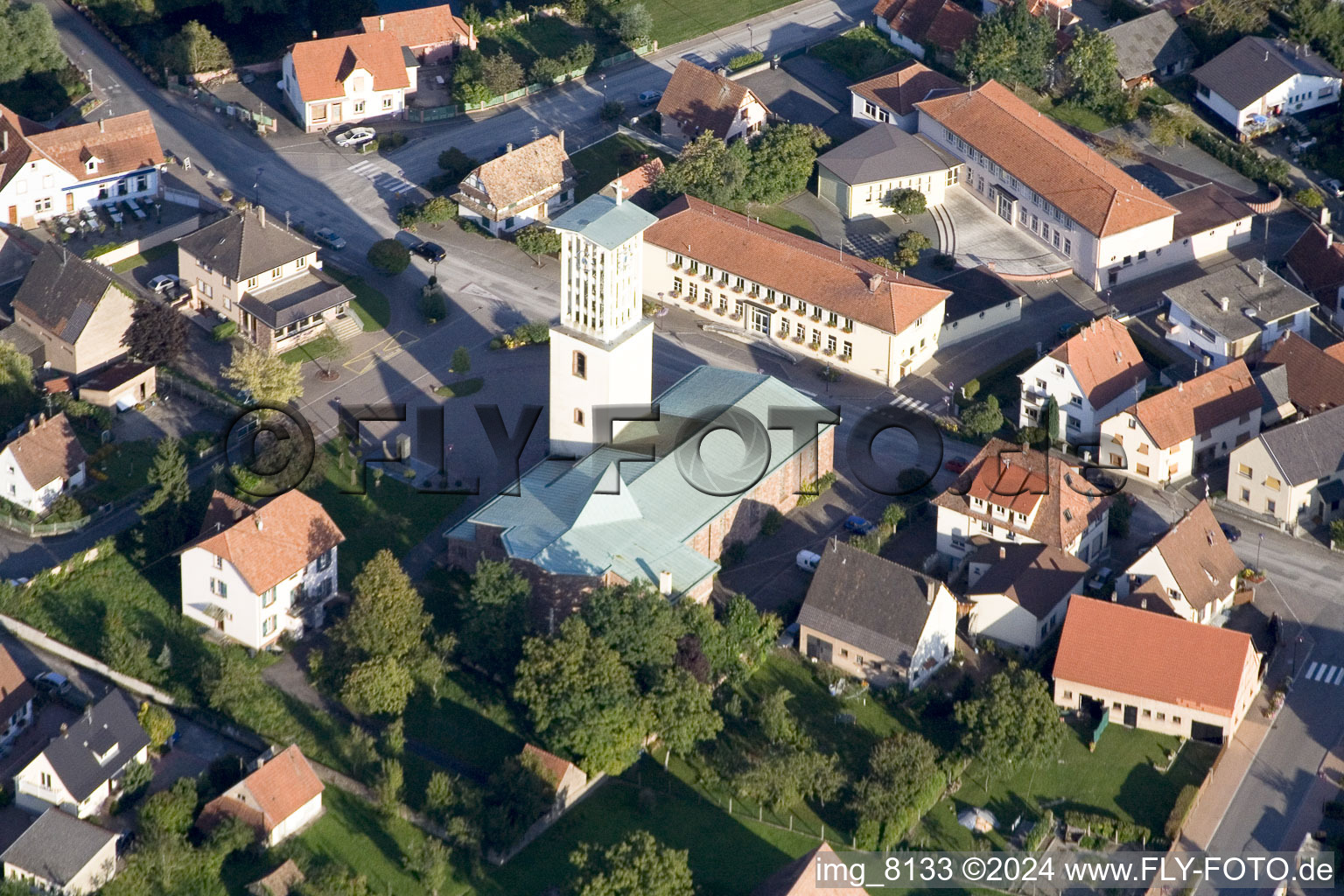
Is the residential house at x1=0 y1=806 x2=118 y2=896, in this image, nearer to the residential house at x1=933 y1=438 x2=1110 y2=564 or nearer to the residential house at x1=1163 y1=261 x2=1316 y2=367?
the residential house at x1=933 y1=438 x2=1110 y2=564

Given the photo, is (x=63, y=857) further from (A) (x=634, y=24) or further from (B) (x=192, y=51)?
(A) (x=634, y=24)

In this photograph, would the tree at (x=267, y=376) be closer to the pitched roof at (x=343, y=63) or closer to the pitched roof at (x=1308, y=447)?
the pitched roof at (x=343, y=63)

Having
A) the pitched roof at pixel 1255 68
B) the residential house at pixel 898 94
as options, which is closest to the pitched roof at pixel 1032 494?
the residential house at pixel 898 94

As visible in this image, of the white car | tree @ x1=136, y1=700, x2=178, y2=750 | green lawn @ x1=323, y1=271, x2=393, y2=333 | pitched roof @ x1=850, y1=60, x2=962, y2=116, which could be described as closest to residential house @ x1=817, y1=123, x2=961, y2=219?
pitched roof @ x1=850, y1=60, x2=962, y2=116

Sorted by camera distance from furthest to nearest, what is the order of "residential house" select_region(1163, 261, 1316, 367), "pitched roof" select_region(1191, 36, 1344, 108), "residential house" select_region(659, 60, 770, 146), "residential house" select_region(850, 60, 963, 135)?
1. "residential house" select_region(850, 60, 963, 135)
2. "pitched roof" select_region(1191, 36, 1344, 108)
3. "residential house" select_region(659, 60, 770, 146)
4. "residential house" select_region(1163, 261, 1316, 367)

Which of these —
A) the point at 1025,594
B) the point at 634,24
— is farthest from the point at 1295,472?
the point at 634,24
